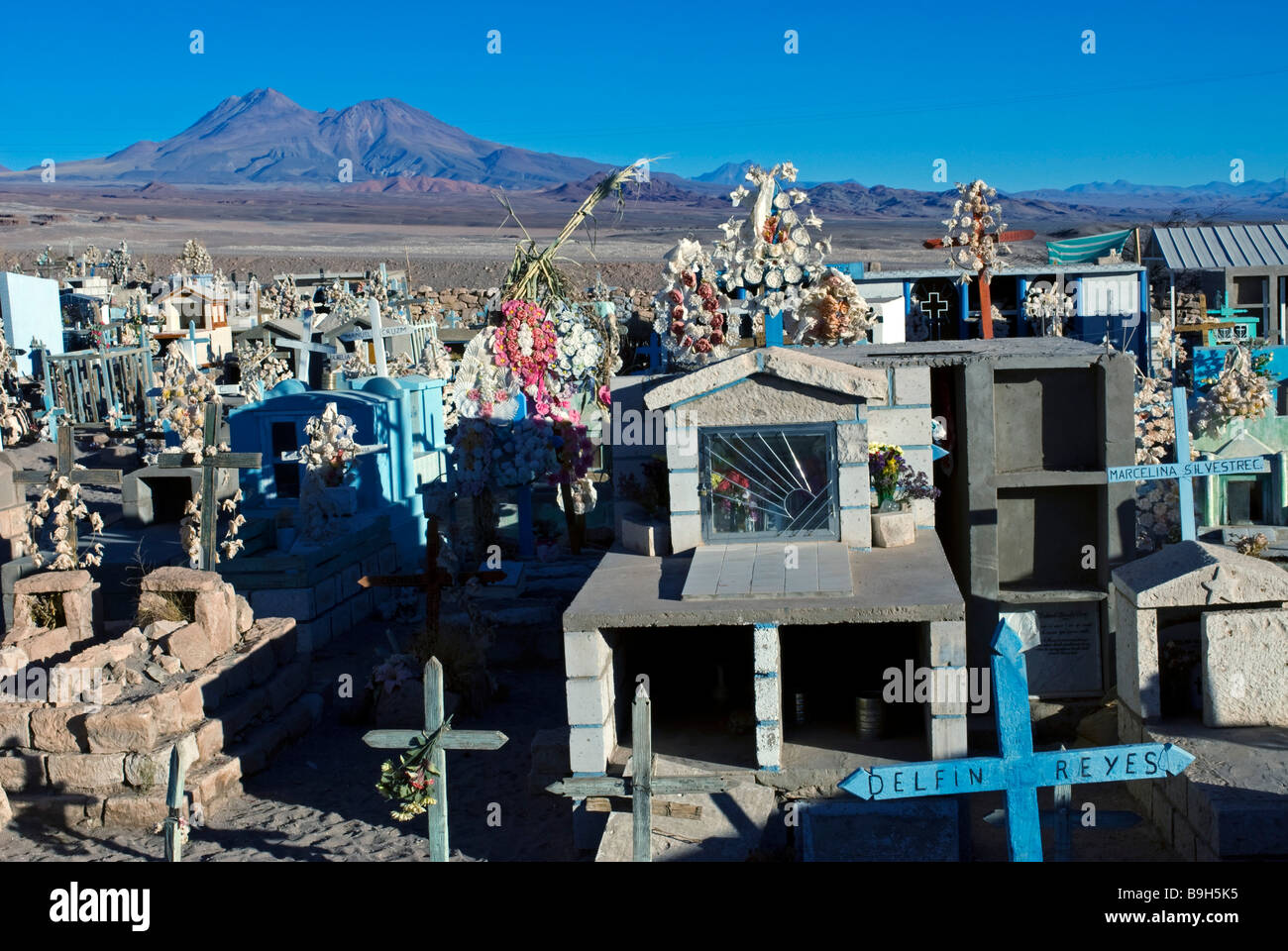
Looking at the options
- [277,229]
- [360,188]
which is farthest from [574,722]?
[360,188]

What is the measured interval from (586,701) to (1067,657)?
451cm

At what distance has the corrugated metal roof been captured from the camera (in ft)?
93.8

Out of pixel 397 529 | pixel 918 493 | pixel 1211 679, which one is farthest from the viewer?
pixel 397 529

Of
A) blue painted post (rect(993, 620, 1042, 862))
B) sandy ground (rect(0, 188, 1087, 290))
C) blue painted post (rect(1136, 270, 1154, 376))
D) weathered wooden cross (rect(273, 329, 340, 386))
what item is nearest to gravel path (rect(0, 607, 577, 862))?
blue painted post (rect(993, 620, 1042, 862))

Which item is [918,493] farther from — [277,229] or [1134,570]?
[277,229]

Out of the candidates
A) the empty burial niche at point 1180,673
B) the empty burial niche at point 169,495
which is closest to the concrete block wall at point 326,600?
the empty burial niche at point 169,495

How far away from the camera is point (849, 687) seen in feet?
33.5

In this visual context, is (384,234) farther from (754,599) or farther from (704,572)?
(754,599)

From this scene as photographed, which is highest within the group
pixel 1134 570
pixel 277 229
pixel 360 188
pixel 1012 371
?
pixel 360 188

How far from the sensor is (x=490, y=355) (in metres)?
14.9

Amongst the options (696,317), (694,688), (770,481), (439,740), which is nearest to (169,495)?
(696,317)

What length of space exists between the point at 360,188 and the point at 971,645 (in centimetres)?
19729

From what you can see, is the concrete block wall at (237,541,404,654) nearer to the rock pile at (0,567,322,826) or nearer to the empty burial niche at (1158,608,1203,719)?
the rock pile at (0,567,322,826)

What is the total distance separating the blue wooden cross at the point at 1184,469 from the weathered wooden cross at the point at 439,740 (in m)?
5.04
